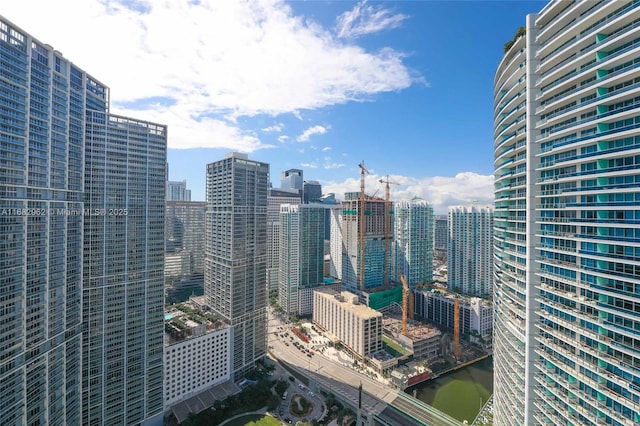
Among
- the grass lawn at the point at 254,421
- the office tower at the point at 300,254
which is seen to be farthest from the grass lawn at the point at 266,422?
the office tower at the point at 300,254

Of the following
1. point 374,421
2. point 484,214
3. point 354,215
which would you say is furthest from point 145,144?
point 484,214

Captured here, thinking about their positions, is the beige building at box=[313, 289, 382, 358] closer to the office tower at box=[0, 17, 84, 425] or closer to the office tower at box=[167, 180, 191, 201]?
the office tower at box=[0, 17, 84, 425]

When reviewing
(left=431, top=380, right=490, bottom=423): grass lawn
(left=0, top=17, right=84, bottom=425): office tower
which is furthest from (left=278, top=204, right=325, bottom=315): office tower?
(left=0, top=17, right=84, bottom=425): office tower

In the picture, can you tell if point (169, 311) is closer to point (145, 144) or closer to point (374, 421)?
point (145, 144)

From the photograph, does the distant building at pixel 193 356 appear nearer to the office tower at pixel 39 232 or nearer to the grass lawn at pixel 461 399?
the office tower at pixel 39 232

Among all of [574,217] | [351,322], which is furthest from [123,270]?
[574,217]

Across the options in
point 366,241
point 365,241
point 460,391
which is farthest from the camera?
point 366,241

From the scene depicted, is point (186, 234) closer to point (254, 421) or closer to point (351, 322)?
point (351, 322)
